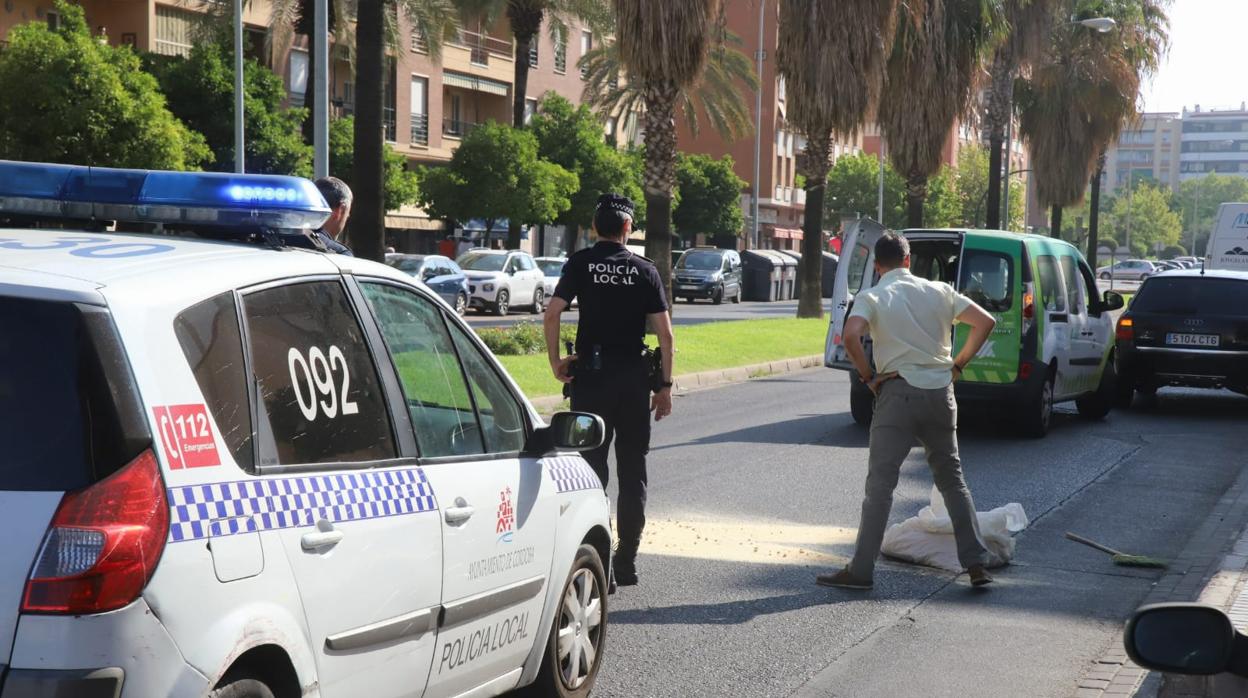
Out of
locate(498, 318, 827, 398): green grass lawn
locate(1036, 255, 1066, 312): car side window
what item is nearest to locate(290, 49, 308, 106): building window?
locate(498, 318, 827, 398): green grass lawn

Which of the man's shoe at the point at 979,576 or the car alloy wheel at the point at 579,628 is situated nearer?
the car alloy wheel at the point at 579,628

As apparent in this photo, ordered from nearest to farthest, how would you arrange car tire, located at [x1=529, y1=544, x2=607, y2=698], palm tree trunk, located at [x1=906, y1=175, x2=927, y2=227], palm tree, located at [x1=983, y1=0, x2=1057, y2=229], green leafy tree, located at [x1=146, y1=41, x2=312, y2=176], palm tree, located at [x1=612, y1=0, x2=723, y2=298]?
car tire, located at [x1=529, y1=544, x2=607, y2=698] → palm tree, located at [x1=612, y1=0, x2=723, y2=298] → green leafy tree, located at [x1=146, y1=41, x2=312, y2=176] → palm tree trunk, located at [x1=906, y1=175, x2=927, y2=227] → palm tree, located at [x1=983, y1=0, x2=1057, y2=229]

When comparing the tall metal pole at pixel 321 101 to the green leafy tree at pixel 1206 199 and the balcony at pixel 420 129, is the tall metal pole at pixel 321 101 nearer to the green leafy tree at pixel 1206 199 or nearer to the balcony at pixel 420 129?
the balcony at pixel 420 129

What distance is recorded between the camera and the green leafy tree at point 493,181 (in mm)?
43094

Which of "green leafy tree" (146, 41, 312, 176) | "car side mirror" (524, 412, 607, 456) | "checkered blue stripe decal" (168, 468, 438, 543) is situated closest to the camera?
"checkered blue stripe decal" (168, 468, 438, 543)

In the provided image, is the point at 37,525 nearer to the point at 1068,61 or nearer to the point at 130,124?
the point at 130,124

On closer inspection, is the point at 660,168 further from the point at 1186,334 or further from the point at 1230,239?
the point at 1230,239

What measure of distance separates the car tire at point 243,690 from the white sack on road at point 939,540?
534 cm

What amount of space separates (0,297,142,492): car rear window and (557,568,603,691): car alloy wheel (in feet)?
7.63

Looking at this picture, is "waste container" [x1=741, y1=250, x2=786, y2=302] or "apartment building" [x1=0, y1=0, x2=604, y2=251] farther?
"waste container" [x1=741, y1=250, x2=786, y2=302]

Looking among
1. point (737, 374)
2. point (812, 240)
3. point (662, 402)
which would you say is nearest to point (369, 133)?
point (737, 374)

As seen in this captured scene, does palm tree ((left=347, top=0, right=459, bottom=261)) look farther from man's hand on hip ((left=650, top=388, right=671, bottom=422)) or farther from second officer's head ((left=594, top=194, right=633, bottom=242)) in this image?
man's hand on hip ((left=650, top=388, right=671, bottom=422))

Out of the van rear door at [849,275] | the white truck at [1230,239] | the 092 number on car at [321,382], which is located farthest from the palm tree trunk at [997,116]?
the 092 number on car at [321,382]

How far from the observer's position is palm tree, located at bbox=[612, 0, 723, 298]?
73.0ft
